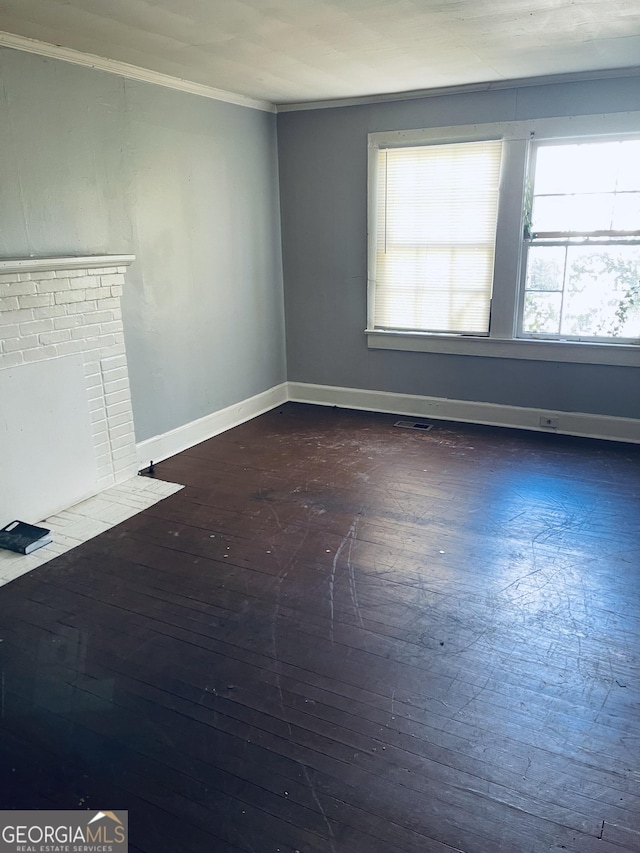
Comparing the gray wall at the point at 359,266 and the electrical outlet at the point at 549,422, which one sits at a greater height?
the gray wall at the point at 359,266

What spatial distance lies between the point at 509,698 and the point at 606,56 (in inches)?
146

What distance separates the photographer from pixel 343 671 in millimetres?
2307

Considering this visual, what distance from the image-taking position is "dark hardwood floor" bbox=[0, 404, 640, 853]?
175cm

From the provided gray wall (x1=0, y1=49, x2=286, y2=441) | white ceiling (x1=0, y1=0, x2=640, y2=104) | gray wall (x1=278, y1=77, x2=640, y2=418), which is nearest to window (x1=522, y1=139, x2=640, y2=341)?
gray wall (x1=278, y1=77, x2=640, y2=418)

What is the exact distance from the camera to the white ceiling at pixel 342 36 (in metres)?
2.74

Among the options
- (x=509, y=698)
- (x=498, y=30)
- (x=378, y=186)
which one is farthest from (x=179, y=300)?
(x=509, y=698)

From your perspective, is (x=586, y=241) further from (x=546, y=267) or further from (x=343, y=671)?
(x=343, y=671)

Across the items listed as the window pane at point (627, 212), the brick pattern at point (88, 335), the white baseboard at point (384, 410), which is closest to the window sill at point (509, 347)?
the white baseboard at point (384, 410)

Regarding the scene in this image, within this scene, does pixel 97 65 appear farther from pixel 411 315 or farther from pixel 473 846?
pixel 473 846

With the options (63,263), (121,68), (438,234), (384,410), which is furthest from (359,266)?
(63,263)

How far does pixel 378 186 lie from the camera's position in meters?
5.10

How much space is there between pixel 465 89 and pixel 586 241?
1.46 metres

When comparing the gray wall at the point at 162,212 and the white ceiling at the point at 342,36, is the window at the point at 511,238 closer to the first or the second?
the white ceiling at the point at 342,36

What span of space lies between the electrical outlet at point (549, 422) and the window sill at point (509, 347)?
0.47m
